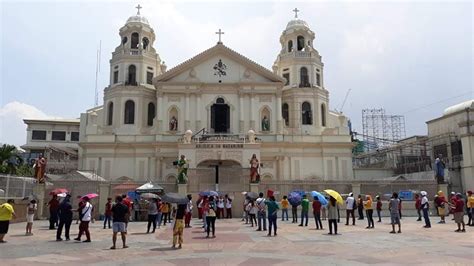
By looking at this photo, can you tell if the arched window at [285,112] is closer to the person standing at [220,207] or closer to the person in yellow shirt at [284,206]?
the person in yellow shirt at [284,206]

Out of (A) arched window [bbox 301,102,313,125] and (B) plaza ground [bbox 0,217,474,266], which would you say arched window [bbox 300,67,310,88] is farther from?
(B) plaza ground [bbox 0,217,474,266]

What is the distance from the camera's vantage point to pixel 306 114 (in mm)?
49500

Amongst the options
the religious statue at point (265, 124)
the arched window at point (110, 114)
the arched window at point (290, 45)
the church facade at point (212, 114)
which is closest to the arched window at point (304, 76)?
the church facade at point (212, 114)

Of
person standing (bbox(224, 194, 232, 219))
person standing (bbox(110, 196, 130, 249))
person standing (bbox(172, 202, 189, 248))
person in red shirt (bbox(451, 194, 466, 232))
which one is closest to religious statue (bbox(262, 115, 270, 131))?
person standing (bbox(224, 194, 232, 219))

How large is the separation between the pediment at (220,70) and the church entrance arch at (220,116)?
2.64 metres

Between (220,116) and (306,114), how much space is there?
992 centimetres

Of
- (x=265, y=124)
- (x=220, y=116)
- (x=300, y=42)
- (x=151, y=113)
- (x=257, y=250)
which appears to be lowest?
(x=257, y=250)

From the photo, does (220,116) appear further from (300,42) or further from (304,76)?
(300,42)

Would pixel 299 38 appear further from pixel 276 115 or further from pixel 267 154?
pixel 267 154

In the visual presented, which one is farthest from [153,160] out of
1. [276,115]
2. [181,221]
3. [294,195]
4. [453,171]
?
[181,221]

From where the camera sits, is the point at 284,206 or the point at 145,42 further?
the point at 145,42

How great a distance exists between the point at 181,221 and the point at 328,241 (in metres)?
5.41

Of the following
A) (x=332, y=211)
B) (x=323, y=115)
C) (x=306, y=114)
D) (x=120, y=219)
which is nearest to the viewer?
(x=120, y=219)

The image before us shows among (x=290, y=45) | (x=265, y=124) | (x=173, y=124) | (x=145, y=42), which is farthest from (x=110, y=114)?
(x=290, y=45)
